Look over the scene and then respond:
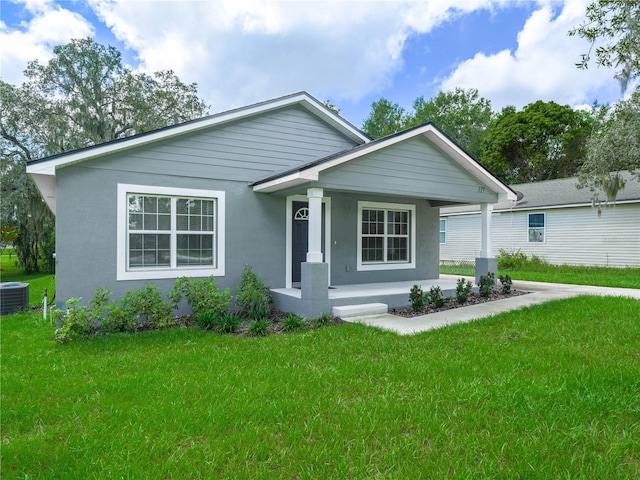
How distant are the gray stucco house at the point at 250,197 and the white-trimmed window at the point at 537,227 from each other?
9.71 m

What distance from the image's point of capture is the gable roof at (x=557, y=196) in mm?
15538

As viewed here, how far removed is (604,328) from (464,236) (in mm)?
15793

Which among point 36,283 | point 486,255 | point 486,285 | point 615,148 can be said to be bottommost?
point 36,283

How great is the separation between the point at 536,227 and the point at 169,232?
56.8 feet

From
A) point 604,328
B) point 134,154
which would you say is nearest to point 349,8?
point 134,154

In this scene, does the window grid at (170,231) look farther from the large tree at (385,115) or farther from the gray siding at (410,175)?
the large tree at (385,115)

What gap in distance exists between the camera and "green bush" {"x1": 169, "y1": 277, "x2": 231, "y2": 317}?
7250 millimetres

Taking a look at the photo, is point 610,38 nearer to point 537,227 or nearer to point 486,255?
point 486,255

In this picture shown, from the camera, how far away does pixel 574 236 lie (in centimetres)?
1689

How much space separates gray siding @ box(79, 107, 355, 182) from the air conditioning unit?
495cm

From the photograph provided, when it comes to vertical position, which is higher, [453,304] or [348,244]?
[348,244]

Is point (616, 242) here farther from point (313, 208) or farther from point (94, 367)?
point (94, 367)


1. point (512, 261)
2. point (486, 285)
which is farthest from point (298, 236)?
point (512, 261)

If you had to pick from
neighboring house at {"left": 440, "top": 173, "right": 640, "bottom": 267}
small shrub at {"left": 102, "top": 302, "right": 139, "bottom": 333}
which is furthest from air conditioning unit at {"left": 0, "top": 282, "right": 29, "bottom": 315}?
neighboring house at {"left": 440, "top": 173, "right": 640, "bottom": 267}
